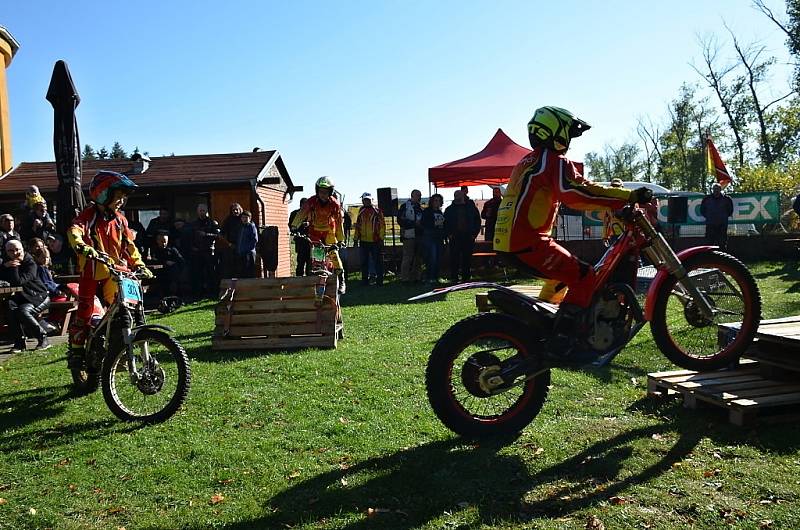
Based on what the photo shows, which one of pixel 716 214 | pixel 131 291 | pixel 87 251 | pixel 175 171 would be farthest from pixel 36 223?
pixel 716 214

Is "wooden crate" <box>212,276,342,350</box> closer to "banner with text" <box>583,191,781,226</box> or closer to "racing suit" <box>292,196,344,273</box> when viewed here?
"racing suit" <box>292,196,344,273</box>

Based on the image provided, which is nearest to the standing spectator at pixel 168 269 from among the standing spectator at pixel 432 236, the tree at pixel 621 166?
the standing spectator at pixel 432 236

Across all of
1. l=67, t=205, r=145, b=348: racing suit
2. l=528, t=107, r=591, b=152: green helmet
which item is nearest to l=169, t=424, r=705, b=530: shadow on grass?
l=528, t=107, r=591, b=152: green helmet

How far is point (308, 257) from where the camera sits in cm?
1633

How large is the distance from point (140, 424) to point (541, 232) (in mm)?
3685

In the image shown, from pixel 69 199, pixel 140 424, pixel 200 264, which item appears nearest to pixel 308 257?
pixel 200 264

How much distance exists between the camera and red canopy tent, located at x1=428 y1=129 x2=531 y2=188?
1783 centimetres

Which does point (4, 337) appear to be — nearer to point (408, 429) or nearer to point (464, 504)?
point (408, 429)

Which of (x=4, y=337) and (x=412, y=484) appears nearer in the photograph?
(x=412, y=484)

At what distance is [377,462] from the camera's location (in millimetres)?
4656

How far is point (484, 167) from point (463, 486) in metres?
14.3

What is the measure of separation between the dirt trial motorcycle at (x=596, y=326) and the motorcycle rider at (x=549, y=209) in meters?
0.10

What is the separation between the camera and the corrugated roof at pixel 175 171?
18672 mm

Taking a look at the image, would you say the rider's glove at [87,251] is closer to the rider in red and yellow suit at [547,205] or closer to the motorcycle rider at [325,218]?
the rider in red and yellow suit at [547,205]
